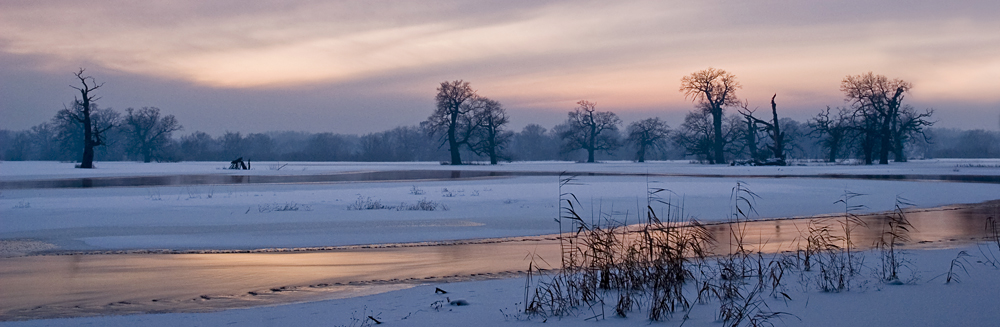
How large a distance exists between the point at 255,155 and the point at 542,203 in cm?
15033

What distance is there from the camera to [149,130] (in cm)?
10162

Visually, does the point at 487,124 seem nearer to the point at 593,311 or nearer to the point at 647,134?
the point at 647,134

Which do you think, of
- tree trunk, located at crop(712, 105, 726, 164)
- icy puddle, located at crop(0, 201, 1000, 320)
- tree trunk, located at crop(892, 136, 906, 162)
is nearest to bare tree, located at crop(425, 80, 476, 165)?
tree trunk, located at crop(712, 105, 726, 164)

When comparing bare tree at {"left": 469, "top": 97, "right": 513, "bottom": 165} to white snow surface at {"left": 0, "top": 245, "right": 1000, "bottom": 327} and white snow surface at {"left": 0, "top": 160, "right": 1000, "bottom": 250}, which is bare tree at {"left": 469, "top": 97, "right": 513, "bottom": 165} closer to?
white snow surface at {"left": 0, "top": 160, "right": 1000, "bottom": 250}

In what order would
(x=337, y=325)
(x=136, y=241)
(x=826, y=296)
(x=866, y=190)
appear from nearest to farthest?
(x=337, y=325) < (x=826, y=296) < (x=136, y=241) < (x=866, y=190)

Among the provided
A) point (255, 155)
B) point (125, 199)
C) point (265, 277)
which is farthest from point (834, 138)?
point (255, 155)

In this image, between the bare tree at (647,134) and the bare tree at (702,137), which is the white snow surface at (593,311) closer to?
the bare tree at (702,137)

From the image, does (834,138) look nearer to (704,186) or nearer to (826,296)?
(704,186)

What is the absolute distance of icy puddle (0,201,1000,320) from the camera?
7.53 metres

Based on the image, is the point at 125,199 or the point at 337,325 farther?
the point at 125,199

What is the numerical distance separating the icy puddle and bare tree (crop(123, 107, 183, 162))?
324ft

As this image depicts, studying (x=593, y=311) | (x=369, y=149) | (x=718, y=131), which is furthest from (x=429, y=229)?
(x=369, y=149)

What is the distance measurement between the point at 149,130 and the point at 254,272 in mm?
105147

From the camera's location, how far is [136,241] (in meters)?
13.2
